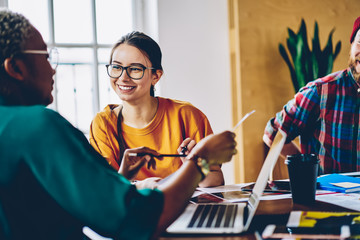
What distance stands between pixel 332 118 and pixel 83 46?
7.83ft

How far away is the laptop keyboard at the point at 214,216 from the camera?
3.19 ft

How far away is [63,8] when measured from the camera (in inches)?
136

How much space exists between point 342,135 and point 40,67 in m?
1.71

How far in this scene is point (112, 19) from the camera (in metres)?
3.61

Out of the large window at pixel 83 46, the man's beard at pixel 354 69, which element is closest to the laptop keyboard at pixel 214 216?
the man's beard at pixel 354 69

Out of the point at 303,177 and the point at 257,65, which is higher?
the point at 257,65

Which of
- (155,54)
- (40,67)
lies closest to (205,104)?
(155,54)

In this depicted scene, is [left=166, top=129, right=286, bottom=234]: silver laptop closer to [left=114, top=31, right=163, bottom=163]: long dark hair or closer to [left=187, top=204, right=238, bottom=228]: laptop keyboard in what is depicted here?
[left=187, top=204, right=238, bottom=228]: laptop keyboard

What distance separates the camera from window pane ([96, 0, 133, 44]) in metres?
3.57

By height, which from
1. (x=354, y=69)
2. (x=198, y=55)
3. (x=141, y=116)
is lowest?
(x=141, y=116)

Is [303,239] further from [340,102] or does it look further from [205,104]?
[205,104]

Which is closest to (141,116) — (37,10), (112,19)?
(112,19)

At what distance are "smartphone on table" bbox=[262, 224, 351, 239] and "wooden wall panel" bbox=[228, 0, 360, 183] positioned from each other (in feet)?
8.61

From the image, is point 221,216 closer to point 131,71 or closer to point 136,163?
point 136,163
